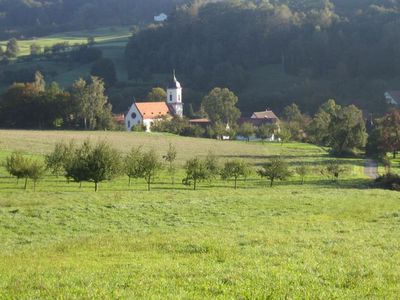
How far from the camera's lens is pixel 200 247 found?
16281 millimetres

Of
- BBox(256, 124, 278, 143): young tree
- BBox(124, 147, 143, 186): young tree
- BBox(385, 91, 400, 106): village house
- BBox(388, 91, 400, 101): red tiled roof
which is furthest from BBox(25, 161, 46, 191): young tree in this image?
BBox(388, 91, 400, 101): red tiled roof

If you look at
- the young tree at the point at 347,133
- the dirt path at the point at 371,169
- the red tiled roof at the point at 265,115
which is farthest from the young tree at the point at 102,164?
the red tiled roof at the point at 265,115

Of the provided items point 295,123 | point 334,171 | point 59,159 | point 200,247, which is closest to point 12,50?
point 295,123

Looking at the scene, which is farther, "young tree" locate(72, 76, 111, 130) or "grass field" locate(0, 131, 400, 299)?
"young tree" locate(72, 76, 111, 130)

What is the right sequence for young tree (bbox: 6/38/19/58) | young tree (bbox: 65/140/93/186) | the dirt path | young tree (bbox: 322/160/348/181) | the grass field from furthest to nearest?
young tree (bbox: 6/38/19/58) → the dirt path → young tree (bbox: 322/160/348/181) → young tree (bbox: 65/140/93/186) → the grass field

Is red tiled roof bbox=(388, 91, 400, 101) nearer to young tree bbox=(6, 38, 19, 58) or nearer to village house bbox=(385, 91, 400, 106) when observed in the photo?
village house bbox=(385, 91, 400, 106)

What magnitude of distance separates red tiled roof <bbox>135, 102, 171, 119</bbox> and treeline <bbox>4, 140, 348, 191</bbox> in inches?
2751

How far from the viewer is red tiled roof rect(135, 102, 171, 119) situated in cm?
12556

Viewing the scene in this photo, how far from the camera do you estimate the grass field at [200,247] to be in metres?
10.6

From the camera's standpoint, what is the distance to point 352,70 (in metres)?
162

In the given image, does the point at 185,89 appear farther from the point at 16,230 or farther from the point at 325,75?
the point at 16,230

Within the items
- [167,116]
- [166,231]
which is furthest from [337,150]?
[166,231]

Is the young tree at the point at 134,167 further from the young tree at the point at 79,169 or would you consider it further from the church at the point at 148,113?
the church at the point at 148,113

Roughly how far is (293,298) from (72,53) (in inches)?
7171
